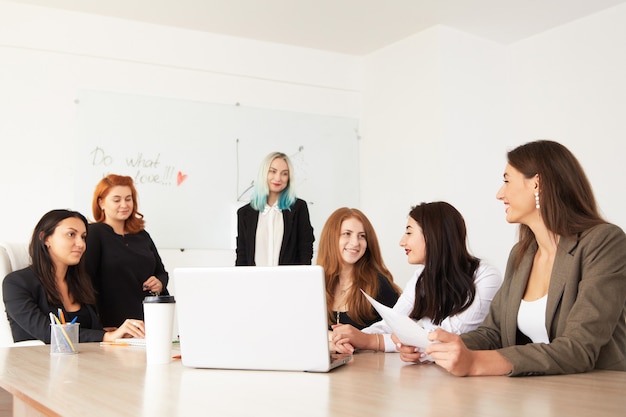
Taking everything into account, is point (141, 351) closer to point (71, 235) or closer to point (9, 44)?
point (71, 235)

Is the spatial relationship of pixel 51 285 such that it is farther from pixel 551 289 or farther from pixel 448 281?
pixel 551 289

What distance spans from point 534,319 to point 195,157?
11.7 feet

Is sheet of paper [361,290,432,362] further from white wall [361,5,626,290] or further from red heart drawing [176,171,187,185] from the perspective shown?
red heart drawing [176,171,187,185]

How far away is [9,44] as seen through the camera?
4496 mm

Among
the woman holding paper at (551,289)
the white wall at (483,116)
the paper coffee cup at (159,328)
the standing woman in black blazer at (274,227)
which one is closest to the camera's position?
the woman holding paper at (551,289)

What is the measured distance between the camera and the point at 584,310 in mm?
1688

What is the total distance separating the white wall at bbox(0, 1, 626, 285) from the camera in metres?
4.56

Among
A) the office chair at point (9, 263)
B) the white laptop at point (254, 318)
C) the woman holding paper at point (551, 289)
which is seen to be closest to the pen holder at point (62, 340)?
the white laptop at point (254, 318)

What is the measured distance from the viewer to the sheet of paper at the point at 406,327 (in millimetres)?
1601

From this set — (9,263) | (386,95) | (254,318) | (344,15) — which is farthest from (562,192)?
(386,95)

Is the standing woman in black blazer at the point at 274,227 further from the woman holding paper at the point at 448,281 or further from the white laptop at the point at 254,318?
the white laptop at the point at 254,318

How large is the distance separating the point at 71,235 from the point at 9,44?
2036 mm

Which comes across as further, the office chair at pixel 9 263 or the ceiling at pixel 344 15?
the ceiling at pixel 344 15

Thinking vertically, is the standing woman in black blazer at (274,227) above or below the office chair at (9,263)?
above
